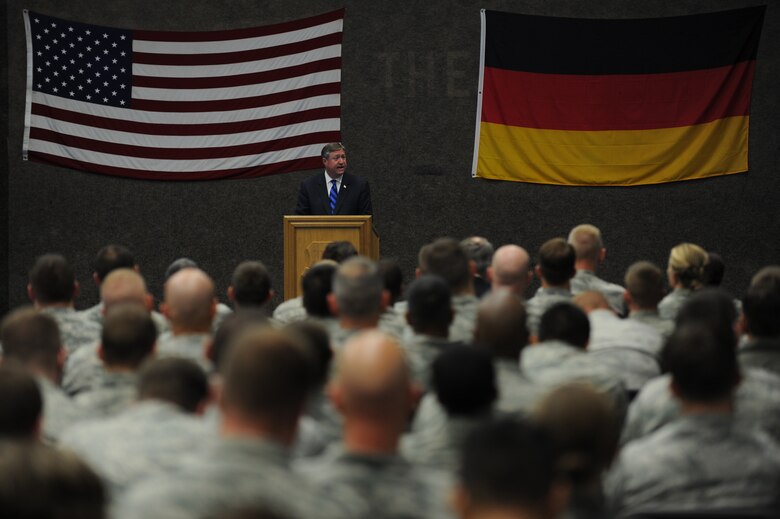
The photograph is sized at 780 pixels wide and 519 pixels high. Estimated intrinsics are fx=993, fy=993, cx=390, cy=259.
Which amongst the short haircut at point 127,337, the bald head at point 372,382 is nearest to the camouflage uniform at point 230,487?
the bald head at point 372,382

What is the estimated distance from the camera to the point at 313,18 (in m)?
8.84

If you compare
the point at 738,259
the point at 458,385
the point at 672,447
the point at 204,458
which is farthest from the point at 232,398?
the point at 738,259

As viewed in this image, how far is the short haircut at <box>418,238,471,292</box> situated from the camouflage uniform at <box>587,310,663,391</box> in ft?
2.18

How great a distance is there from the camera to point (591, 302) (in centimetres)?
424

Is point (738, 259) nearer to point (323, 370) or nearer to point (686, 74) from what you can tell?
point (686, 74)

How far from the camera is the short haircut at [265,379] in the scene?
5.49 ft

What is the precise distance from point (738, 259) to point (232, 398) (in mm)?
8118

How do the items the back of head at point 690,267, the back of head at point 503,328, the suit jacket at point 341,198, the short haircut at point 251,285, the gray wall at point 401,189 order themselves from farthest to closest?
the gray wall at point 401,189 < the suit jacket at point 341,198 < the back of head at point 690,267 < the short haircut at point 251,285 < the back of head at point 503,328

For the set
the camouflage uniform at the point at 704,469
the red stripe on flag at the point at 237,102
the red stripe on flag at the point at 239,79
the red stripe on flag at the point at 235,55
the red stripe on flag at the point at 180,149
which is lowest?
the camouflage uniform at the point at 704,469

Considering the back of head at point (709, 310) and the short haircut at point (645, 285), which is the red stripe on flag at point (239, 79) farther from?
the back of head at point (709, 310)

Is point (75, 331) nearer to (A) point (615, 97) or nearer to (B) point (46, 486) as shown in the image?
(B) point (46, 486)

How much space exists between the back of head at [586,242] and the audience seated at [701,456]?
2801 millimetres

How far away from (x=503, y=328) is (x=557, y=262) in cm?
178

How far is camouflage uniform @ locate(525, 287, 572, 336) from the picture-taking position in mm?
4270
